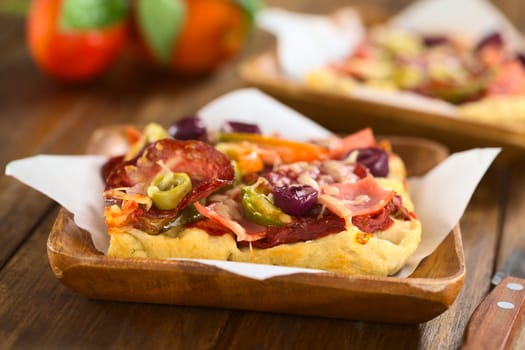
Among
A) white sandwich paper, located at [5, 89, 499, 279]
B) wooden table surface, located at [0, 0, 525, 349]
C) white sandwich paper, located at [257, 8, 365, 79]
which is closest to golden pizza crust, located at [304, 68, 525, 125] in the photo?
wooden table surface, located at [0, 0, 525, 349]

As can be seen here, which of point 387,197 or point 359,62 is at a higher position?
point 387,197

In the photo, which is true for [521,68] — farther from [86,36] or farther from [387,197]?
[86,36]

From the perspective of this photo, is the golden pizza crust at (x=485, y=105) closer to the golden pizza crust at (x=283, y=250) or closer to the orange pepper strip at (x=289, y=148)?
the orange pepper strip at (x=289, y=148)

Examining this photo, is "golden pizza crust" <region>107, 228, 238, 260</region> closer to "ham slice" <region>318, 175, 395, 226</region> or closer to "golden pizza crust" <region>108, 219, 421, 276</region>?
"golden pizza crust" <region>108, 219, 421, 276</region>

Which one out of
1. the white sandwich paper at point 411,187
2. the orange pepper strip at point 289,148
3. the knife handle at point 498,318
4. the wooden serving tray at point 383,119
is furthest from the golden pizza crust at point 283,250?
the wooden serving tray at point 383,119

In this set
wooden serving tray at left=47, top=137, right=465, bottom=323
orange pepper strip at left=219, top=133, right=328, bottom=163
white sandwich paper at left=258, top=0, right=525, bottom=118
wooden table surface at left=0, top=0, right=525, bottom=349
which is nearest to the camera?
wooden serving tray at left=47, top=137, right=465, bottom=323

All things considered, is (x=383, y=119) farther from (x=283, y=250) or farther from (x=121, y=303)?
(x=121, y=303)

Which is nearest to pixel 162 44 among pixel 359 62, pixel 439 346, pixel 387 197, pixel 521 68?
pixel 359 62

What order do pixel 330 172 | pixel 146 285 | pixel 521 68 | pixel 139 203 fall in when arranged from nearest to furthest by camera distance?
pixel 146 285, pixel 139 203, pixel 330 172, pixel 521 68
